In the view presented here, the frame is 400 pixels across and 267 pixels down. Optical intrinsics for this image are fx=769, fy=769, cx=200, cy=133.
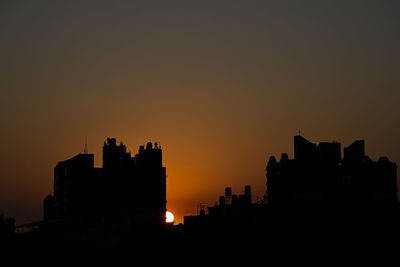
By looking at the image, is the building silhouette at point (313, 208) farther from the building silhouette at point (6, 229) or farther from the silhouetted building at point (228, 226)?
the building silhouette at point (6, 229)

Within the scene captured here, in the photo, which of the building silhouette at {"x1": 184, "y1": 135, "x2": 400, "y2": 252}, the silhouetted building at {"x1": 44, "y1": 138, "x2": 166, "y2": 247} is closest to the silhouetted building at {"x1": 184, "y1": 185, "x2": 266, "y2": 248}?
the building silhouette at {"x1": 184, "y1": 135, "x2": 400, "y2": 252}

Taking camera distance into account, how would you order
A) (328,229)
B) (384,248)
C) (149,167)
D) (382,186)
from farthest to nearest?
(149,167)
(382,186)
(328,229)
(384,248)

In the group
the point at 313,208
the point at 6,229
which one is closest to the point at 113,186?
the point at 6,229

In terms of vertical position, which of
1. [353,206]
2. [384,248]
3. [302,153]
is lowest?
[384,248]

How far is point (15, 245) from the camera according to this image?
127m

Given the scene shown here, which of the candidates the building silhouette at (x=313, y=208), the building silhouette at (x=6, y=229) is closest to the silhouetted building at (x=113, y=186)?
the building silhouette at (x=6, y=229)

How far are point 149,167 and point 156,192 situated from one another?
19.0 feet

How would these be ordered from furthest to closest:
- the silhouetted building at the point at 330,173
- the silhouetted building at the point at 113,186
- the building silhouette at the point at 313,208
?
the silhouetted building at the point at 113,186 → the silhouetted building at the point at 330,173 → the building silhouette at the point at 313,208

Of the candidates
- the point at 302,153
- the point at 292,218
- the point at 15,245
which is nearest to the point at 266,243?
the point at 292,218

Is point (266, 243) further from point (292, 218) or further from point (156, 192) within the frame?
point (156, 192)

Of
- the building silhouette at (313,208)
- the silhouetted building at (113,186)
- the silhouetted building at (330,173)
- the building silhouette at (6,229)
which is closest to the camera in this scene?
the building silhouette at (313,208)

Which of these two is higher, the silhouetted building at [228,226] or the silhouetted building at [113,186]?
the silhouetted building at [113,186]

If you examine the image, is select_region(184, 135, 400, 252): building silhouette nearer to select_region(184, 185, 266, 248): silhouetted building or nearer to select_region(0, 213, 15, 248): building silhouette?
select_region(184, 185, 266, 248): silhouetted building

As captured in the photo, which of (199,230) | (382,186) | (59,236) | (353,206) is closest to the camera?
(353,206)
